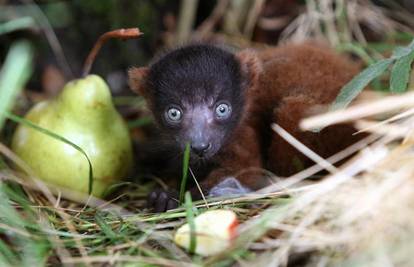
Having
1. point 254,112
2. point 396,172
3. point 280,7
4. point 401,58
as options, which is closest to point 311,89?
point 254,112

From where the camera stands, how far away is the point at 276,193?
3.32 meters

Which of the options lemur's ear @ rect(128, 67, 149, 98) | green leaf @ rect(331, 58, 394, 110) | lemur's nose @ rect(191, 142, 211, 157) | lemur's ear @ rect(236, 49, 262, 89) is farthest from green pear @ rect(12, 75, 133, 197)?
green leaf @ rect(331, 58, 394, 110)

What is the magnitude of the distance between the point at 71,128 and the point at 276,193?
142 centimetres

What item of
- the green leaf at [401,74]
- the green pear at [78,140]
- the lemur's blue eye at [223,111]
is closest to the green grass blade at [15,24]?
the green pear at [78,140]

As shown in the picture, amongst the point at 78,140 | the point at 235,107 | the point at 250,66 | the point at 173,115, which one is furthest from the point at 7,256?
the point at 250,66

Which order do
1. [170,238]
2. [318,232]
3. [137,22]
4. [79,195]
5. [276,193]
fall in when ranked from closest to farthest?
[318,232]
[170,238]
[276,193]
[79,195]
[137,22]

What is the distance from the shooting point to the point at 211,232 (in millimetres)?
2873

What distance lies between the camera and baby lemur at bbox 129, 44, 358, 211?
12.9 feet

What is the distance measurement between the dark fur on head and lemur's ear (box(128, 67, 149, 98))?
0.05 metres

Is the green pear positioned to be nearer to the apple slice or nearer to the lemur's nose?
the lemur's nose

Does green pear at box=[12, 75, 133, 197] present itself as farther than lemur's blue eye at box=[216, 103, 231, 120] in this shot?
No

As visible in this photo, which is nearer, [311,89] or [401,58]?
[401,58]

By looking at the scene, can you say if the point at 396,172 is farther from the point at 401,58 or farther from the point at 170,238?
the point at 170,238

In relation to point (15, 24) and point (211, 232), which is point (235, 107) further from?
point (15, 24)
